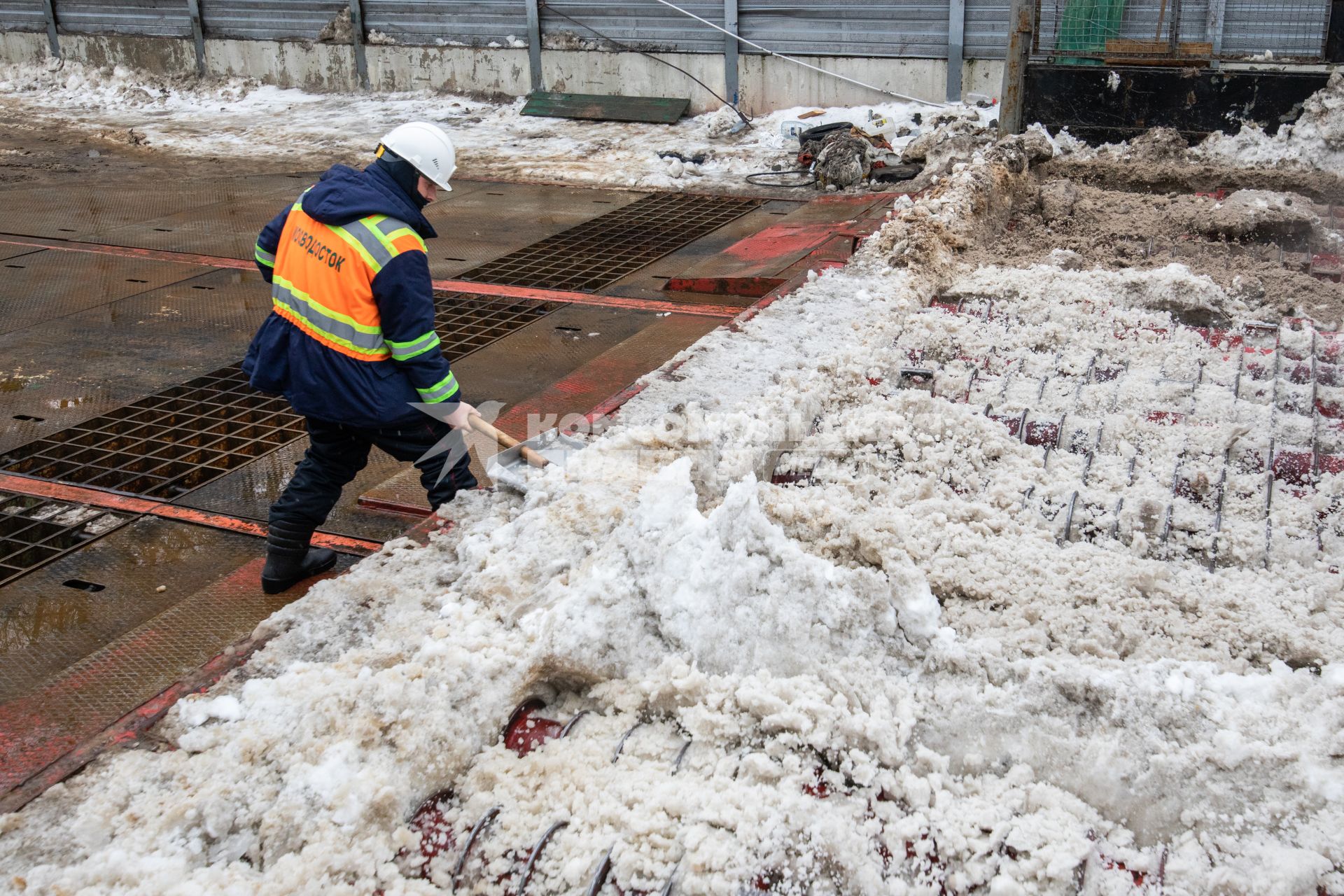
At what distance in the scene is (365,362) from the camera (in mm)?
3115

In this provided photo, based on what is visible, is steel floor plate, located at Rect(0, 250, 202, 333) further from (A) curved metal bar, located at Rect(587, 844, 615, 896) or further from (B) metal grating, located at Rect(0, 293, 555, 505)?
(A) curved metal bar, located at Rect(587, 844, 615, 896)

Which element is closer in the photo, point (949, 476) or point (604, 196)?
point (949, 476)

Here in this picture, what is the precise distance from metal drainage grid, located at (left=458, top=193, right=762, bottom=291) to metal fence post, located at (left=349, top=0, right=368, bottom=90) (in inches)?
244

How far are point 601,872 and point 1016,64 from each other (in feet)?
A: 24.6

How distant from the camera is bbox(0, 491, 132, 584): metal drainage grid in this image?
11.9 feet

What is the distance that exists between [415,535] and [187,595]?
1.01 m

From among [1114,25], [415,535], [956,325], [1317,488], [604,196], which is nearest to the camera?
[415,535]

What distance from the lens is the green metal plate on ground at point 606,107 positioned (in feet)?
39.3

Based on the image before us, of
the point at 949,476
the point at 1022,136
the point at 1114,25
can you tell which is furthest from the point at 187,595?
the point at 1114,25

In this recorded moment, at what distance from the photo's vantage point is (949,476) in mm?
3229

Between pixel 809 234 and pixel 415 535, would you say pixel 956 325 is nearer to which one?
pixel 415 535

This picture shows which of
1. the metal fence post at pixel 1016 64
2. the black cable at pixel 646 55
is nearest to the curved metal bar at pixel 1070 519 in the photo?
the metal fence post at pixel 1016 64

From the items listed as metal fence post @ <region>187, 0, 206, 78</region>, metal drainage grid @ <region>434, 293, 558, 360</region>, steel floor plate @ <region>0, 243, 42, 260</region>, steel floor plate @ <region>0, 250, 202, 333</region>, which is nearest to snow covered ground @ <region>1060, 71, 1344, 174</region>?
metal drainage grid @ <region>434, 293, 558, 360</region>

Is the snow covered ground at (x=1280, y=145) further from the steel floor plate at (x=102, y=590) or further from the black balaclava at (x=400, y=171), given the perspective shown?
the steel floor plate at (x=102, y=590)
